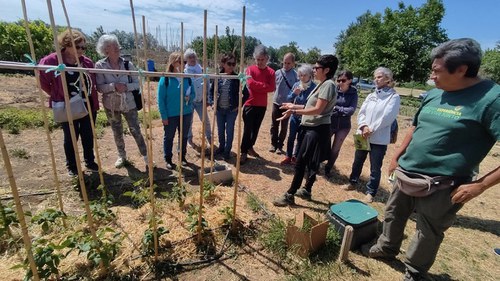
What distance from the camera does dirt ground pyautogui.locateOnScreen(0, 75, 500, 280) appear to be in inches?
107

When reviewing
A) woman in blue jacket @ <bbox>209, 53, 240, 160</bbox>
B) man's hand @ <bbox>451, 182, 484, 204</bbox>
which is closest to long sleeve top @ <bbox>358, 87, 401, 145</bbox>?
man's hand @ <bbox>451, 182, 484, 204</bbox>

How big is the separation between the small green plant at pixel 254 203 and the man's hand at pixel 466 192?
7.19 feet

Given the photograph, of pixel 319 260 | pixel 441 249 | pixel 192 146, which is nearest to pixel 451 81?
pixel 319 260

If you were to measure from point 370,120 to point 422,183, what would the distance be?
191 centimetres

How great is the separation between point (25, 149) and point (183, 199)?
3544 millimetres

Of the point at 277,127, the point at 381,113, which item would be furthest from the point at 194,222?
the point at 277,127

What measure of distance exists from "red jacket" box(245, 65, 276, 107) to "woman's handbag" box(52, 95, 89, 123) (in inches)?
102

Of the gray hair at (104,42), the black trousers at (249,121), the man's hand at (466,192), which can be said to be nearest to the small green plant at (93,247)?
the gray hair at (104,42)

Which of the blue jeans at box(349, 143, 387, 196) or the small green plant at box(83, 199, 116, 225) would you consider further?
the blue jeans at box(349, 143, 387, 196)

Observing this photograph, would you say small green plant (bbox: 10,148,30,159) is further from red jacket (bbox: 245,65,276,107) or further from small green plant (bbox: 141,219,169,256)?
red jacket (bbox: 245,65,276,107)

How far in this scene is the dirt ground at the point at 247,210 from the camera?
8.90 ft

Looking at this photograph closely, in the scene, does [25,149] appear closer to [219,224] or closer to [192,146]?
[192,146]

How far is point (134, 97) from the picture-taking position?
4.18 m

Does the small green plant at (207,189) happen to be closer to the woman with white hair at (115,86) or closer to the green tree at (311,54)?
the woman with white hair at (115,86)
